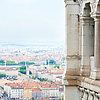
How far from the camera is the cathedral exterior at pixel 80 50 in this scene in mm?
8484

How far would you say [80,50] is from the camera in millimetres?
8977

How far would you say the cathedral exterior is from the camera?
8484mm

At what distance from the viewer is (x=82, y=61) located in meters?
8.86

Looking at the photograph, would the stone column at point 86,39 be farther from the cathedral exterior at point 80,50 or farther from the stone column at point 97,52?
the stone column at point 97,52

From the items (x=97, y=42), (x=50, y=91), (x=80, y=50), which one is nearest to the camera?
(x=97, y=42)

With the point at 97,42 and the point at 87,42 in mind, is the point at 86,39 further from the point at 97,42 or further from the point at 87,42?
the point at 97,42

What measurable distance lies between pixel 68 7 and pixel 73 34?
0.52 meters

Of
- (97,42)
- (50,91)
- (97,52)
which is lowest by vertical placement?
(50,91)

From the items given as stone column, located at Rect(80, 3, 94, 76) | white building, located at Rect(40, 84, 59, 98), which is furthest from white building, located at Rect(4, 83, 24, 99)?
stone column, located at Rect(80, 3, 94, 76)

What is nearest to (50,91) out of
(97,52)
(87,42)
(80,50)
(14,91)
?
(14,91)

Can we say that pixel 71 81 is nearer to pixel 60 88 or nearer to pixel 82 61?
pixel 82 61

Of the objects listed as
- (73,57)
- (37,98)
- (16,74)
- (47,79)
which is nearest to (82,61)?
(73,57)

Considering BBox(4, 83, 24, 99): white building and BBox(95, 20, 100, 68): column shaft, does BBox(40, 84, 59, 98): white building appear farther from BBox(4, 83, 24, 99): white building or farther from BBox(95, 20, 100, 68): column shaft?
BBox(95, 20, 100, 68): column shaft

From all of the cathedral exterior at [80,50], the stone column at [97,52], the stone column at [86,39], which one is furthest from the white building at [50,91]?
the stone column at [97,52]
